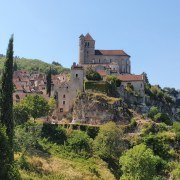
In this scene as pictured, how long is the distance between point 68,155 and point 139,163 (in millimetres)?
15998

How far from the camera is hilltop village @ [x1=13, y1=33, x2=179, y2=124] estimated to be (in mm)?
100250

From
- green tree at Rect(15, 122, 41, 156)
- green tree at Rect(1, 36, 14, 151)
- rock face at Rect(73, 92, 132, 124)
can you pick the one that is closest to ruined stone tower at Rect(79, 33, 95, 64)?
rock face at Rect(73, 92, 132, 124)

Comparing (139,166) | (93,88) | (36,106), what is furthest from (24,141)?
(93,88)

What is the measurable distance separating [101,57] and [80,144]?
51515 mm

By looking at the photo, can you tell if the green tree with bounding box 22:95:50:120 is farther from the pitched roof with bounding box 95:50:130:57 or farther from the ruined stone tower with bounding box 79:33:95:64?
the pitched roof with bounding box 95:50:130:57

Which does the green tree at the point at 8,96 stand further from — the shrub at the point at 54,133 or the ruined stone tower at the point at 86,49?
the ruined stone tower at the point at 86,49

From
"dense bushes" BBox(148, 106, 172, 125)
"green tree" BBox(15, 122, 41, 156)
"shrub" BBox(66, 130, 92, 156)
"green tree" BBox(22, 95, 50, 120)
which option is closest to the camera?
"green tree" BBox(15, 122, 41, 156)

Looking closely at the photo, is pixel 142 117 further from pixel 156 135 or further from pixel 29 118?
pixel 29 118

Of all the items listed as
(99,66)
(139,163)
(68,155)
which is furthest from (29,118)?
(99,66)

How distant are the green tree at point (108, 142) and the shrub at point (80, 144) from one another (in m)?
1.32

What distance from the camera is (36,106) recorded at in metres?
90.2

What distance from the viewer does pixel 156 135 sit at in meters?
92.9

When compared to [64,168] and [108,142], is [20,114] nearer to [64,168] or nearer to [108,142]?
[108,142]

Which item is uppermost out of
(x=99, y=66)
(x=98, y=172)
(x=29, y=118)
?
(x=99, y=66)
